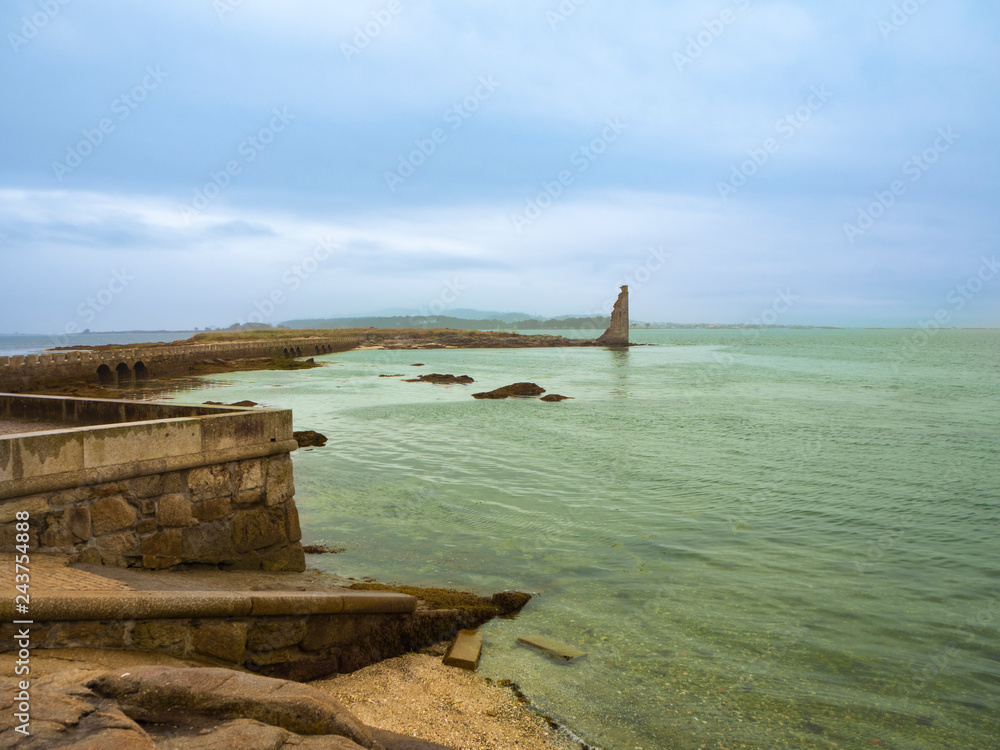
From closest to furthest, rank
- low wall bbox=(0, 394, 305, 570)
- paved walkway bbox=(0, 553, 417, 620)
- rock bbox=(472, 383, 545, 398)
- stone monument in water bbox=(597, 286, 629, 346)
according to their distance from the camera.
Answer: paved walkway bbox=(0, 553, 417, 620) < low wall bbox=(0, 394, 305, 570) < rock bbox=(472, 383, 545, 398) < stone monument in water bbox=(597, 286, 629, 346)

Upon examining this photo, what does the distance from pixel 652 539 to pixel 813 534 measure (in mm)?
2623

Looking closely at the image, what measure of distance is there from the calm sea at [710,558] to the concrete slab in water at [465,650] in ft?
0.50

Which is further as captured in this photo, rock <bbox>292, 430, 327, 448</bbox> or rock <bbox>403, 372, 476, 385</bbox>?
rock <bbox>403, 372, 476, 385</bbox>

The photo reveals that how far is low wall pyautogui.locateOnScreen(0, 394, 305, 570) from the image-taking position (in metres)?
5.15

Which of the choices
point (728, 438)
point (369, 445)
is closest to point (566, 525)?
point (369, 445)

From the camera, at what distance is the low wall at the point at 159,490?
5.15 meters

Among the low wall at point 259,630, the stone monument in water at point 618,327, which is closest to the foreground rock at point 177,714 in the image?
the low wall at point 259,630

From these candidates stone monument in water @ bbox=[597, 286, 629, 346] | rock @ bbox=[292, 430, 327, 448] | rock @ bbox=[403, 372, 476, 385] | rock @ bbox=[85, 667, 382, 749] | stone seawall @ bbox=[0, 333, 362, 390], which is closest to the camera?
rock @ bbox=[85, 667, 382, 749]

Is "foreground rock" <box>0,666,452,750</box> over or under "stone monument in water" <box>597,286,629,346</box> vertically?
under

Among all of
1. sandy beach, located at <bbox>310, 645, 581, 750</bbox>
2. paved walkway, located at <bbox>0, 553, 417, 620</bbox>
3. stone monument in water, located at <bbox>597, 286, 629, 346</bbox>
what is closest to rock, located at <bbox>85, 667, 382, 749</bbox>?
paved walkway, located at <bbox>0, 553, 417, 620</bbox>

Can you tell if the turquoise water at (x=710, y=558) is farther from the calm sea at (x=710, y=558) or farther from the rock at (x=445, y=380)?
the rock at (x=445, y=380)

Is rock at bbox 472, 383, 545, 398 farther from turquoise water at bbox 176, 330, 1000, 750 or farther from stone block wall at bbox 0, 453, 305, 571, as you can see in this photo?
stone block wall at bbox 0, 453, 305, 571

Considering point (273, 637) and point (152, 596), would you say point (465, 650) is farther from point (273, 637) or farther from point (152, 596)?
point (152, 596)

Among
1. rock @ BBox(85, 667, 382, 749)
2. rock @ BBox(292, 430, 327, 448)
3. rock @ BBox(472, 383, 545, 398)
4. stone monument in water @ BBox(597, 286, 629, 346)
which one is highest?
stone monument in water @ BBox(597, 286, 629, 346)
